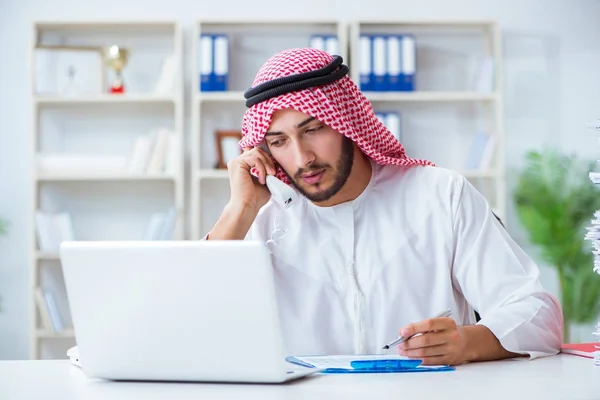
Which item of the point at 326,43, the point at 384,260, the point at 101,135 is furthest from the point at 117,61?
the point at 384,260

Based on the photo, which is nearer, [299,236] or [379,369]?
[379,369]

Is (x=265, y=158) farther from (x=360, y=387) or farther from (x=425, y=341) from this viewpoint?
(x=360, y=387)

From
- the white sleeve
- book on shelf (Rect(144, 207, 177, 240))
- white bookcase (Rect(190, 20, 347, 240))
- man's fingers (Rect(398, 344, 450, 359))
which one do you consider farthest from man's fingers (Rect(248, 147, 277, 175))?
white bookcase (Rect(190, 20, 347, 240))

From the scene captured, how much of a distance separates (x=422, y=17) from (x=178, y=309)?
4.07m

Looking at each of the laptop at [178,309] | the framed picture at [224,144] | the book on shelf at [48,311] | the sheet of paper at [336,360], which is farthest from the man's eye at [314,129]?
the book on shelf at [48,311]

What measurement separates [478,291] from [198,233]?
2952mm

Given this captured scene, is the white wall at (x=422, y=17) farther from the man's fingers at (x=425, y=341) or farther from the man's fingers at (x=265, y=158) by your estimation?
the man's fingers at (x=425, y=341)

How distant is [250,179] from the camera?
7.13 ft

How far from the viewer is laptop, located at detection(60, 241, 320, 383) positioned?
46.9 inches

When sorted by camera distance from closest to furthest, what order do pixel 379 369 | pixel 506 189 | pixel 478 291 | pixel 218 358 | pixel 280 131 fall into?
1. pixel 218 358
2. pixel 379 369
3. pixel 478 291
4. pixel 280 131
5. pixel 506 189

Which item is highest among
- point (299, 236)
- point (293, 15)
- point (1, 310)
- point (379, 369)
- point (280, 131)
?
point (293, 15)

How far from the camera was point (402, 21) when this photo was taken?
15.5ft

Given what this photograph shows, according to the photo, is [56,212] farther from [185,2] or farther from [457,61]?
[457,61]

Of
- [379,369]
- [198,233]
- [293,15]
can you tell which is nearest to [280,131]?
[379,369]
